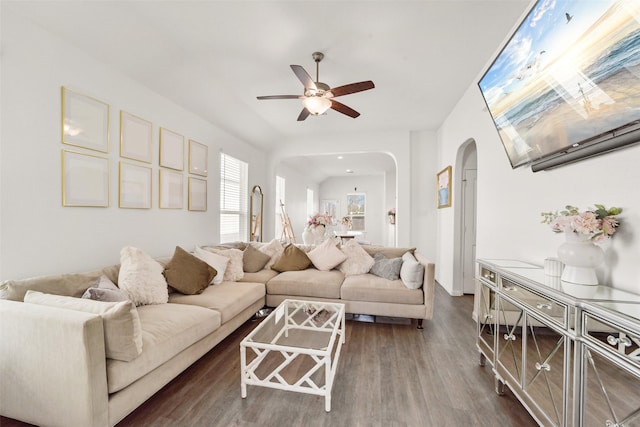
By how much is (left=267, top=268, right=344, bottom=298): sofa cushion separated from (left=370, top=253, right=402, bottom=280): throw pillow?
45cm

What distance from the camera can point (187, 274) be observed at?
107 inches

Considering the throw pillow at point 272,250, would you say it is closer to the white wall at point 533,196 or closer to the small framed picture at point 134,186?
the small framed picture at point 134,186

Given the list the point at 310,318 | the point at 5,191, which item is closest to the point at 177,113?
the point at 5,191

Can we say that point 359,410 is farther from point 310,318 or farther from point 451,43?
point 451,43

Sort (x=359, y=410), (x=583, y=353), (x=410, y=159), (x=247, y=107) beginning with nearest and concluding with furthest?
(x=583, y=353) → (x=359, y=410) → (x=247, y=107) → (x=410, y=159)

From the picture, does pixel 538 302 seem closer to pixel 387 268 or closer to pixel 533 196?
pixel 533 196

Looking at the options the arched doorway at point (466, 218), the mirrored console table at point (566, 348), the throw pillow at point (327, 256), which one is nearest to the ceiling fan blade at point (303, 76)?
the throw pillow at point (327, 256)

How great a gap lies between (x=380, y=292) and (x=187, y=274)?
6.52 feet

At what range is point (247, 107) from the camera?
4.06 metres

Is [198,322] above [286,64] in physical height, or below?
below

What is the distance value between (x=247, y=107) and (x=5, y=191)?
2.82 meters

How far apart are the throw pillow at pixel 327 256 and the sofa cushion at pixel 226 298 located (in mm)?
901

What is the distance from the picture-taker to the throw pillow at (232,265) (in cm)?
330

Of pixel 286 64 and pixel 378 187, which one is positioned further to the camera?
pixel 378 187
